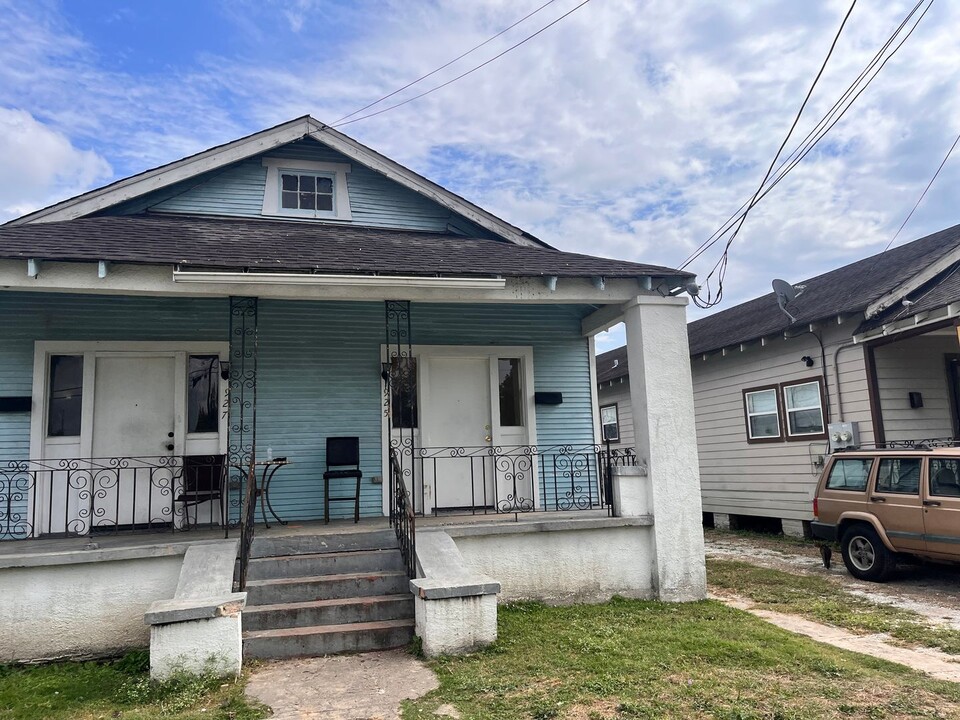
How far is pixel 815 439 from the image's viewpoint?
11.1m

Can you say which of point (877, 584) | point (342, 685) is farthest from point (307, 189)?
point (877, 584)

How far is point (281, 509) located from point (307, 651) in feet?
10.2

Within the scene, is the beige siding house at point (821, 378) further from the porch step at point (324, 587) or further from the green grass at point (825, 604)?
the porch step at point (324, 587)

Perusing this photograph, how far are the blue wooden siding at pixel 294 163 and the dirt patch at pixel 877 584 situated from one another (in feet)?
20.2

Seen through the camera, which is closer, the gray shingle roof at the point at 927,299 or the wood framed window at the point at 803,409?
the gray shingle roof at the point at 927,299

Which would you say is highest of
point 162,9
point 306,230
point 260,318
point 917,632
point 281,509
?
point 162,9

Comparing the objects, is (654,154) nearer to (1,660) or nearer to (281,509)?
(281,509)

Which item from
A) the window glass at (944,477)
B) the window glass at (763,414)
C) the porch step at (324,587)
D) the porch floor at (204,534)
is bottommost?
the porch step at (324,587)

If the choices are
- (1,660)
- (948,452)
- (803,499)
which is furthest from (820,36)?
(1,660)

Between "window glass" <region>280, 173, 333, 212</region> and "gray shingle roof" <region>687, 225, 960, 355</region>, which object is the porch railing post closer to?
"window glass" <region>280, 173, 333, 212</region>

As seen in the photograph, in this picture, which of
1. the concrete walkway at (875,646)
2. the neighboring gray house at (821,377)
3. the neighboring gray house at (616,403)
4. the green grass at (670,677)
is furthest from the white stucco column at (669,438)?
the neighboring gray house at (616,403)

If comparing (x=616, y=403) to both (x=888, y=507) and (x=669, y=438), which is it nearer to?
(x=888, y=507)

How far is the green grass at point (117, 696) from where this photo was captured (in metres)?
3.96

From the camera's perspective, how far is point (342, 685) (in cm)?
434
